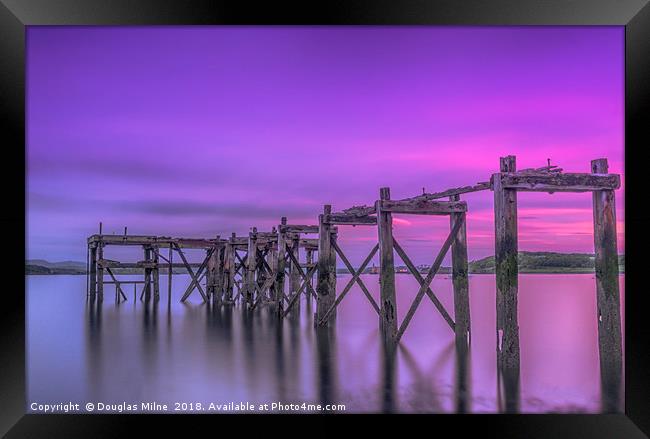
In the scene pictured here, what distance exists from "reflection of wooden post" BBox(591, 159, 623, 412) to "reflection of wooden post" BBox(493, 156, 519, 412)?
1702 mm

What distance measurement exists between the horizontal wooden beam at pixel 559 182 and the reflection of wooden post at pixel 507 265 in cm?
15

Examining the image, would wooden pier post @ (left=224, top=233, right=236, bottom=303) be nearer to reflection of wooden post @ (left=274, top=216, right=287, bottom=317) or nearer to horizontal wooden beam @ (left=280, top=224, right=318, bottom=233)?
reflection of wooden post @ (left=274, top=216, right=287, bottom=317)

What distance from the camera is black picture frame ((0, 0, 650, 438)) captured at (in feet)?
24.1

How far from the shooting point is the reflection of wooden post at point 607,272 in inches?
384

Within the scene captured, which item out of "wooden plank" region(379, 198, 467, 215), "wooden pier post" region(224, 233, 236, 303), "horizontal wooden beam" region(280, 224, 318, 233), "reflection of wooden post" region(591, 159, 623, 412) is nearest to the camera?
"reflection of wooden post" region(591, 159, 623, 412)

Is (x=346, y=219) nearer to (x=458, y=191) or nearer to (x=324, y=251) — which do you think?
(x=324, y=251)

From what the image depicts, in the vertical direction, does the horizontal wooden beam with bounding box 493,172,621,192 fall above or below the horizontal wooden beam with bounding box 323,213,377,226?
above

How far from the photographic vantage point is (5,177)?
7410 mm

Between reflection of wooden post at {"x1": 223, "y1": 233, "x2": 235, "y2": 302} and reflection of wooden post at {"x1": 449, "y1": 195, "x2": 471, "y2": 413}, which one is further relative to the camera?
reflection of wooden post at {"x1": 223, "y1": 233, "x2": 235, "y2": 302}

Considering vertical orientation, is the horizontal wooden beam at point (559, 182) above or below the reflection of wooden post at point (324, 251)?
above

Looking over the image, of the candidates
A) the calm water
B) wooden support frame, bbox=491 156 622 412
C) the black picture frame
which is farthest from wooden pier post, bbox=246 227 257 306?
the black picture frame

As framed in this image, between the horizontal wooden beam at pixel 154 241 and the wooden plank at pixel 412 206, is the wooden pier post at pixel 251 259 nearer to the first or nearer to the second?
the horizontal wooden beam at pixel 154 241

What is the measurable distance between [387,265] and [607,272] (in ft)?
14.6

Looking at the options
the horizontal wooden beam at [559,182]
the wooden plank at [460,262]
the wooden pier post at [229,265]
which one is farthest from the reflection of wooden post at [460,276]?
the wooden pier post at [229,265]
